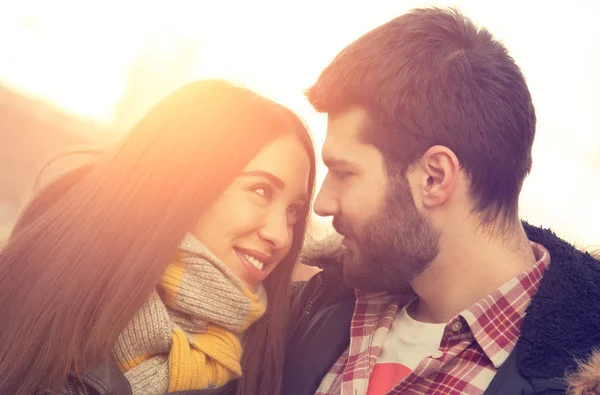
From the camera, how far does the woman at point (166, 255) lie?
194 centimetres

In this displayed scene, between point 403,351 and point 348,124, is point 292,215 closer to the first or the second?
point 348,124

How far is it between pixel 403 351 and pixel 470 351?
24cm

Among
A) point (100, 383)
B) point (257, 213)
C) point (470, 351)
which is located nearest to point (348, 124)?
point (257, 213)

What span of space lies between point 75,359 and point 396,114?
1.30m

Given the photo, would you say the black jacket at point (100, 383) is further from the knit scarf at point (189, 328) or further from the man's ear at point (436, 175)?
the man's ear at point (436, 175)

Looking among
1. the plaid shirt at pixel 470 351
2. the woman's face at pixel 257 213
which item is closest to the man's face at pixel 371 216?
the woman's face at pixel 257 213

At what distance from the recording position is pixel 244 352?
2.40m

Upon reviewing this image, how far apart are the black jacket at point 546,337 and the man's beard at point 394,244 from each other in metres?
0.24

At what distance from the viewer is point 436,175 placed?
2117mm

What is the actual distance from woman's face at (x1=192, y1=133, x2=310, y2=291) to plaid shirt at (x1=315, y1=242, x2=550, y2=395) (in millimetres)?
486

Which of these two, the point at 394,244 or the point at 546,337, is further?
the point at 394,244

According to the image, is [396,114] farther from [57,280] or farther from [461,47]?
[57,280]

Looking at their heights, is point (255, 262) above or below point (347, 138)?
below

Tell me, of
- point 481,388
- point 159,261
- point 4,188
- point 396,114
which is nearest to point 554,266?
point 481,388
